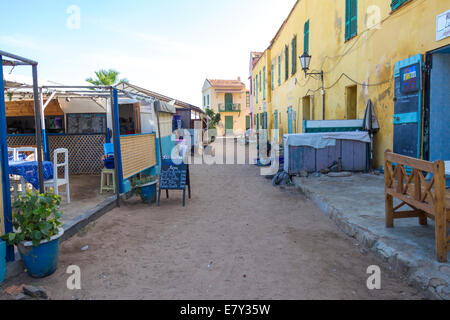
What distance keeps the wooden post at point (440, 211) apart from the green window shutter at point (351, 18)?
6.77 meters

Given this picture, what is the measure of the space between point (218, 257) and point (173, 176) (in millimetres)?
3116

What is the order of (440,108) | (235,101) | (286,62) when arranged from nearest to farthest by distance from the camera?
(440,108), (286,62), (235,101)

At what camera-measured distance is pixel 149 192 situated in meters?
6.54

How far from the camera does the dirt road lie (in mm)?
Result: 2910

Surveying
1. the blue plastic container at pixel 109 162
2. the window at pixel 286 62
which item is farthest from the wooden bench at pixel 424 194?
the window at pixel 286 62

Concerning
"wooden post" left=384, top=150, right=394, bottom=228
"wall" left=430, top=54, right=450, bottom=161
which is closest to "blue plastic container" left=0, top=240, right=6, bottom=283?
"wooden post" left=384, top=150, right=394, bottom=228

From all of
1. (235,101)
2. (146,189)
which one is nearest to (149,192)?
(146,189)

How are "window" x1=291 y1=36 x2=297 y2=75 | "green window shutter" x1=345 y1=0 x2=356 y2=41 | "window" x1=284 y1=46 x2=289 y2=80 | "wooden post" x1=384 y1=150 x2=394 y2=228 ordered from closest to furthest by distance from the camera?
"wooden post" x1=384 y1=150 x2=394 y2=228, "green window shutter" x1=345 y1=0 x2=356 y2=41, "window" x1=291 y1=36 x2=297 y2=75, "window" x1=284 y1=46 x2=289 y2=80

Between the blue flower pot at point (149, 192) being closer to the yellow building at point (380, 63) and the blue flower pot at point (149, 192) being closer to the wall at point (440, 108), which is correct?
the yellow building at point (380, 63)

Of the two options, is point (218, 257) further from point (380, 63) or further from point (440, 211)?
point (380, 63)

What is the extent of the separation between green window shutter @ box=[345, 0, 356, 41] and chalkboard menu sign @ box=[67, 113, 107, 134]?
763 centimetres

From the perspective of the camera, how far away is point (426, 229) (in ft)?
12.5

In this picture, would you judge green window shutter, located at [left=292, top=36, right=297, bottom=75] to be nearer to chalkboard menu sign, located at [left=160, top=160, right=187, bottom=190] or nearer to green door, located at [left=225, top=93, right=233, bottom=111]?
chalkboard menu sign, located at [left=160, top=160, right=187, bottom=190]
